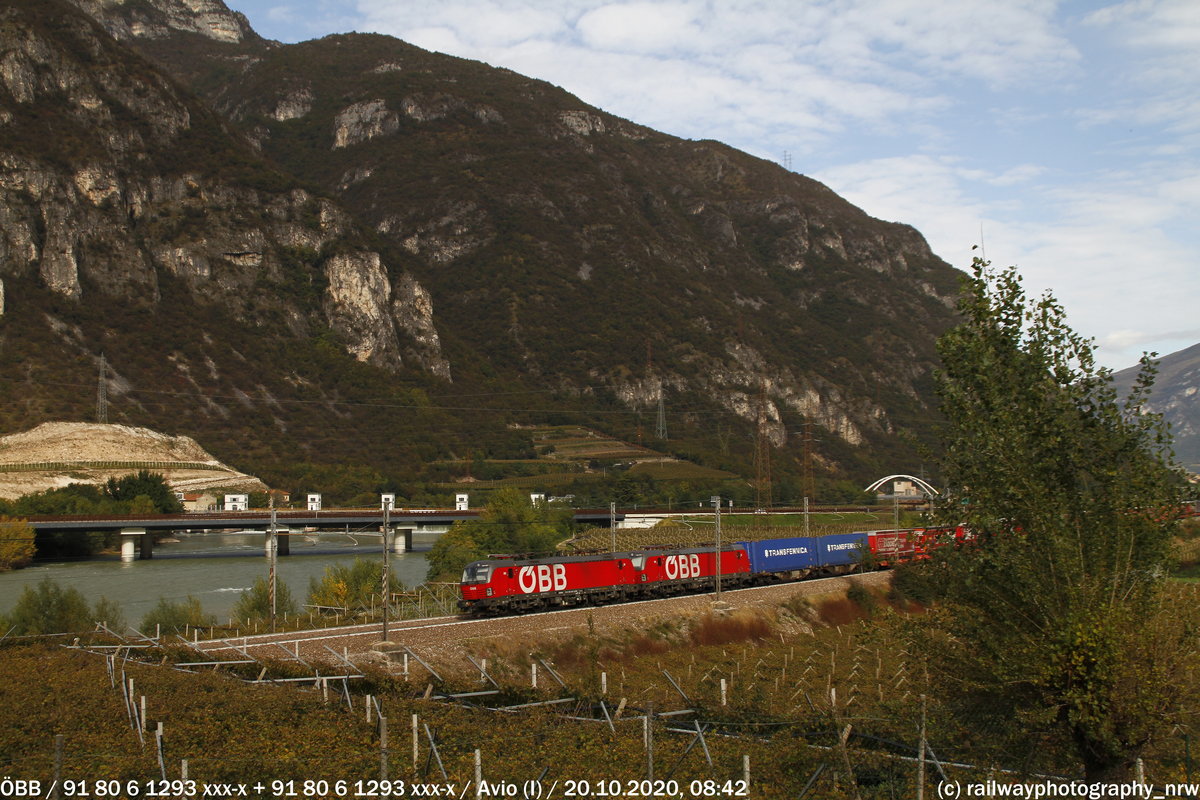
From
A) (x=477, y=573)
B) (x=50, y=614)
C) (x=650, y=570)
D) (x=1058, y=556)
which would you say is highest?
(x=1058, y=556)

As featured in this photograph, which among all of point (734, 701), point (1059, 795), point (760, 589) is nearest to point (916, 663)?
point (1059, 795)

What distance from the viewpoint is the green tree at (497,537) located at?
269 ft

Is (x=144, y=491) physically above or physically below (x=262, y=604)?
above

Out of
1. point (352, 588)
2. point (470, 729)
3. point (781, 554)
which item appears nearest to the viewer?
point (470, 729)

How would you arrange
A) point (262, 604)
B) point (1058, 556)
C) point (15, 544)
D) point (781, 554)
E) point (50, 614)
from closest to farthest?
1. point (1058, 556)
2. point (50, 614)
3. point (262, 604)
4. point (781, 554)
5. point (15, 544)

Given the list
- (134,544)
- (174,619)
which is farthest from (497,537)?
(134,544)

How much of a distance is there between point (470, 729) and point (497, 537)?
229 feet

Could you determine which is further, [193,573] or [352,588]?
[193,573]

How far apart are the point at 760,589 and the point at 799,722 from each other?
40.7 metres

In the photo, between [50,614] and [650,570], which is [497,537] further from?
[50,614]

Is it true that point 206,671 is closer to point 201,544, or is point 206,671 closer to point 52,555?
point 52,555

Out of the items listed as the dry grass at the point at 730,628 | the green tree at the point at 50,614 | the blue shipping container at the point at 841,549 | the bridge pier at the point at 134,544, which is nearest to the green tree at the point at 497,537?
the blue shipping container at the point at 841,549

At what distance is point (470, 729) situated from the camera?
890 inches

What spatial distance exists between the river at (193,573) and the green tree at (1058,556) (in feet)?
147
